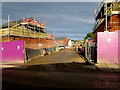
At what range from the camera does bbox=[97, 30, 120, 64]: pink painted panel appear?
11208 millimetres

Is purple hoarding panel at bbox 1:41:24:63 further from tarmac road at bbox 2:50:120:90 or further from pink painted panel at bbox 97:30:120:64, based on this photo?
pink painted panel at bbox 97:30:120:64

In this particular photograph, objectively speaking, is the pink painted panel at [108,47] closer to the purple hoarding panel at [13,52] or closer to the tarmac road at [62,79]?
the tarmac road at [62,79]

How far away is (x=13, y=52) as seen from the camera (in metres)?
13.6

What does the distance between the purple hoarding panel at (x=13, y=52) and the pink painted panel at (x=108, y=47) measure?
27.5ft

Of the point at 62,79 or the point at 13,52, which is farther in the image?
the point at 13,52

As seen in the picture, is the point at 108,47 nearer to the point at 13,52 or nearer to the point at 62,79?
the point at 62,79

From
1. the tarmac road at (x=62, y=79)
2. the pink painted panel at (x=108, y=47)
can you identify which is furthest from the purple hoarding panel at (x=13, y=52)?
the pink painted panel at (x=108, y=47)

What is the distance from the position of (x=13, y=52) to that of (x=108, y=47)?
10.3 metres

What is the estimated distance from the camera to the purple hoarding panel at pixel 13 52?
43.8 feet

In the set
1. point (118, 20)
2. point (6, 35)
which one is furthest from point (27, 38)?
point (118, 20)

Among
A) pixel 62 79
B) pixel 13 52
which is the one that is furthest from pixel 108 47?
pixel 13 52

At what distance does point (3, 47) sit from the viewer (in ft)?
46.3

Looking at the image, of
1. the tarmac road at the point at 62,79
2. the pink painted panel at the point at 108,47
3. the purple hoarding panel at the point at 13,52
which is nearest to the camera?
the tarmac road at the point at 62,79

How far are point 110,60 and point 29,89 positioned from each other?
8.70 meters
